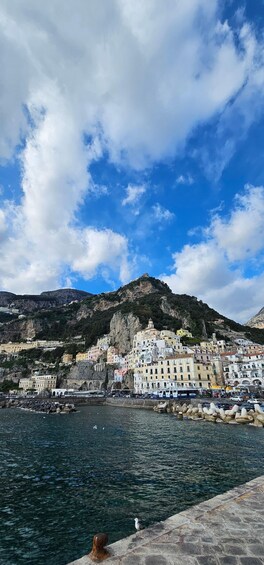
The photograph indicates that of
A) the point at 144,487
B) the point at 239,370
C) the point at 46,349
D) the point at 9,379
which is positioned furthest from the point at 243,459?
the point at 46,349

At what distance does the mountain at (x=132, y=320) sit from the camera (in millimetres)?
125500

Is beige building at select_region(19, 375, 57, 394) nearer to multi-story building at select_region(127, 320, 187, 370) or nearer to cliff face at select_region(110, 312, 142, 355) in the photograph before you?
cliff face at select_region(110, 312, 142, 355)

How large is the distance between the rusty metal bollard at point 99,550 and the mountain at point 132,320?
378 feet

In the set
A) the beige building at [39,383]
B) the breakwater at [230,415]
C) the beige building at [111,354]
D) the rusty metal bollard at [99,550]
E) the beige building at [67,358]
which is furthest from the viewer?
the beige building at [67,358]

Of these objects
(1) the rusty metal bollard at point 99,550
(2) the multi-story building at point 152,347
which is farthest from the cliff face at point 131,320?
(1) the rusty metal bollard at point 99,550

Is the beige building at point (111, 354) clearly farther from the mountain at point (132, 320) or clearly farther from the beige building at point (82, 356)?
the beige building at point (82, 356)

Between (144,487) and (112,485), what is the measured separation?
1.57m

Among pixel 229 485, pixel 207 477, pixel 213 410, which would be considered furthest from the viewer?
pixel 213 410

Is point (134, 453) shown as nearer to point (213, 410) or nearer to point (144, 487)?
point (144, 487)

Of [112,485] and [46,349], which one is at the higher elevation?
[46,349]

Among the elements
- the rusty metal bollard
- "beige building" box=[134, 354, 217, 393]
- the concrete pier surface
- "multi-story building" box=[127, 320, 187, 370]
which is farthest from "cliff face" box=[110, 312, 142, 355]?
the rusty metal bollard

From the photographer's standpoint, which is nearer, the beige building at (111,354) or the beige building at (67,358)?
the beige building at (111,354)

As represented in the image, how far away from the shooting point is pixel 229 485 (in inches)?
515

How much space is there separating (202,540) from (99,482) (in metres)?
9.79
